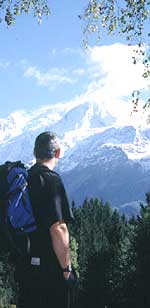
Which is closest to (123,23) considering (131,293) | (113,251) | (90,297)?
(131,293)

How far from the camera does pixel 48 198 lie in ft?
24.0

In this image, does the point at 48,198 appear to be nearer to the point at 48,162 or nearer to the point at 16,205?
the point at 16,205

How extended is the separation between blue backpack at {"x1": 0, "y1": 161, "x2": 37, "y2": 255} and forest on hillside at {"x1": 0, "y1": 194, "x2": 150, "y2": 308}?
92.9ft

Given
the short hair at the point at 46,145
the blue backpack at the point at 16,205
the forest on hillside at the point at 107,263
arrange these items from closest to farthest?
the blue backpack at the point at 16,205
the short hair at the point at 46,145
the forest on hillside at the point at 107,263

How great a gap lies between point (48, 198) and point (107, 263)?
7502cm

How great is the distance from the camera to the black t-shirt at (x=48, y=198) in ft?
23.9

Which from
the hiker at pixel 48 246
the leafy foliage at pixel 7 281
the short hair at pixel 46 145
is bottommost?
the leafy foliage at pixel 7 281

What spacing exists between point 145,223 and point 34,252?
1961 inches

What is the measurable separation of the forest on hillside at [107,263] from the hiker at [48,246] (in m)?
28.2

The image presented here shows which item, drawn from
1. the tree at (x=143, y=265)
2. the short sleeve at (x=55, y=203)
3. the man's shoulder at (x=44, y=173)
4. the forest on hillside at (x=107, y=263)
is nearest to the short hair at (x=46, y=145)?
the man's shoulder at (x=44, y=173)

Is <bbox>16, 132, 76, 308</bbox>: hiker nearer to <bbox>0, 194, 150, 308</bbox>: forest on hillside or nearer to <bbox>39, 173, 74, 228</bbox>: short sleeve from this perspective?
<bbox>39, 173, 74, 228</bbox>: short sleeve

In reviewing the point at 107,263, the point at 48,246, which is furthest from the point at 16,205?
the point at 107,263

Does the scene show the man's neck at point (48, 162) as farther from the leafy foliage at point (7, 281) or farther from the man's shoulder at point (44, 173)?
the leafy foliage at point (7, 281)

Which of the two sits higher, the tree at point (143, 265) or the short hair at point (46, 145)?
the short hair at point (46, 145)
